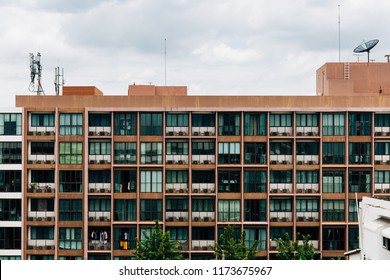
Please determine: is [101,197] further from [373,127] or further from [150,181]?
[373,127]

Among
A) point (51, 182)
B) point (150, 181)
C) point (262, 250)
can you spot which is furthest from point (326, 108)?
point (51, 182)

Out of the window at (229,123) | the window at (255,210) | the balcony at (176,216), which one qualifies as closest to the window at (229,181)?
the window at (255,210)

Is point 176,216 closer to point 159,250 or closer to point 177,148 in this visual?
point 177,148

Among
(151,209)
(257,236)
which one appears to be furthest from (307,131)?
(151,209)

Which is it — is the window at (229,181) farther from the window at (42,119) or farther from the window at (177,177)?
the window at (42,119)

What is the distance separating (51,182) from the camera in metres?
50.2

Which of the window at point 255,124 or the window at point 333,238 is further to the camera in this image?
the window at point 255,124

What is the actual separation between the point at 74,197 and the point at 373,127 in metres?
27.6

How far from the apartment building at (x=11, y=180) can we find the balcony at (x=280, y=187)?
22.8 meters

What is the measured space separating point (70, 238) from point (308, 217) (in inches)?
847

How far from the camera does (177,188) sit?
49.8 m

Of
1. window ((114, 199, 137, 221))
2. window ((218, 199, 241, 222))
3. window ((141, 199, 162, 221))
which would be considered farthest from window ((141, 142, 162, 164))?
window ((218, 199, 241, 222))

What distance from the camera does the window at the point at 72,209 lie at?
49.8m

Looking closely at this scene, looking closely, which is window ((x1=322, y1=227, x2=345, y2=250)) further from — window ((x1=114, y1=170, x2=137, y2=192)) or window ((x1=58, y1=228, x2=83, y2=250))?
window ((x1=58, y1=228, x2=83, y2=250))
